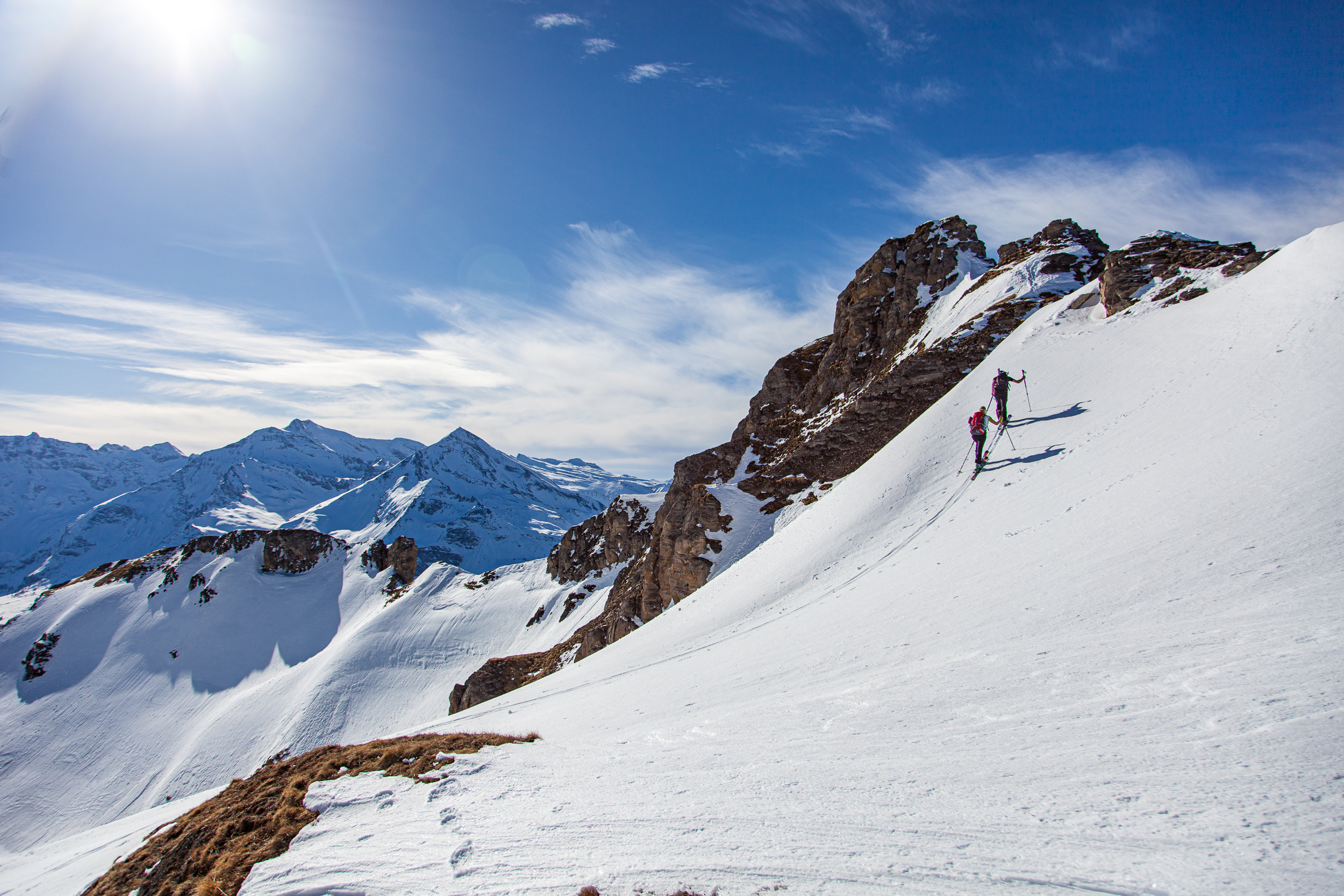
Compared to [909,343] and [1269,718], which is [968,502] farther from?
[909,343]

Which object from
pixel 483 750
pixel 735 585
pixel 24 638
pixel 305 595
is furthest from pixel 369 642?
pixel 483 750

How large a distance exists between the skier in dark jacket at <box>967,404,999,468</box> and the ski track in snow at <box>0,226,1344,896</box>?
9.60ft

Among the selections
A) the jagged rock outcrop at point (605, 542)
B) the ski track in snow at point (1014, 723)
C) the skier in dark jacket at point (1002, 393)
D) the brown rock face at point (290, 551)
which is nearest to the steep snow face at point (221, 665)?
the brown rock face at point (290, 551)

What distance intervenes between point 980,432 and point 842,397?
98.8 ft

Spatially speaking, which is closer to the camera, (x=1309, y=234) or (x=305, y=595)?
(x=1309, y=234)

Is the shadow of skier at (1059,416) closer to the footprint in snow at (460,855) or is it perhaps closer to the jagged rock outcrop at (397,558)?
the footprint in snow at (460,855)

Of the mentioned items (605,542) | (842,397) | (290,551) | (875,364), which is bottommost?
(290,551)

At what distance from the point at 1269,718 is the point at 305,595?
395 ft

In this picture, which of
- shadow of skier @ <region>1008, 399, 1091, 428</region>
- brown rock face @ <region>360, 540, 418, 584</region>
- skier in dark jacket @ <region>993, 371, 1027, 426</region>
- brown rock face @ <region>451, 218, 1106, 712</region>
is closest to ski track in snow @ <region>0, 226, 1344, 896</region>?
shadow of skier @ <region>1008, 399, 1091, 428</region>

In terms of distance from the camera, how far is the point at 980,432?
53.6 feet

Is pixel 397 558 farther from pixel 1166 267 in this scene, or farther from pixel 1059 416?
pixel 1166 267

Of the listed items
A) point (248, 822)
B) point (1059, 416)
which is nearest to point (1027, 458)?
point (1059, 416)

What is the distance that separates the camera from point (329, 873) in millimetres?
4766

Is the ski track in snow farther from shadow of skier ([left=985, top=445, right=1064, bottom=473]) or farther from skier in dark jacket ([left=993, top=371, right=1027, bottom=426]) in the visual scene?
skier in dark jacket ([left=993, top=371, right=1027, bottom=426])
